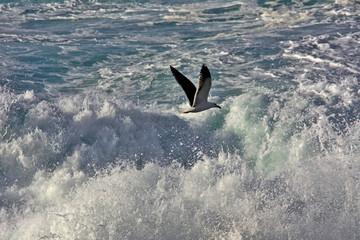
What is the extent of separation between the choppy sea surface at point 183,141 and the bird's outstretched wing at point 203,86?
2080 mm

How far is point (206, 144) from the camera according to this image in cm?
938

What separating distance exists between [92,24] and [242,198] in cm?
1453

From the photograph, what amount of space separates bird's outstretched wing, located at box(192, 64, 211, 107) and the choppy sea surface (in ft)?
6.82

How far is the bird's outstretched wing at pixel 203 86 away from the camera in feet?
17.4

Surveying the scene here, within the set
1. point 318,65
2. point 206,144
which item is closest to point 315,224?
point 206,144

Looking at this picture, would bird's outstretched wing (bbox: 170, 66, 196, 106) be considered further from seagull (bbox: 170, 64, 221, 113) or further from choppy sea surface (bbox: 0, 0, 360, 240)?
choppy sea surface (bbox: 0, 0, 360, 240)

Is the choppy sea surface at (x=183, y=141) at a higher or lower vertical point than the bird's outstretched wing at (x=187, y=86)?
lower

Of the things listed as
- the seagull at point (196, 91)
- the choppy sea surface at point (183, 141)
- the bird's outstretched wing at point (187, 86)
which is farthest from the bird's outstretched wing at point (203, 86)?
the choppy sea surface at point (183, 141)

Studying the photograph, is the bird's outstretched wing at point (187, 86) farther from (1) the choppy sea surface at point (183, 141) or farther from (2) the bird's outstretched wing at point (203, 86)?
(1) the choppy sea surface at point (183, 141)

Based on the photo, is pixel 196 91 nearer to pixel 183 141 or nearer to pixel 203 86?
pixel 203 86

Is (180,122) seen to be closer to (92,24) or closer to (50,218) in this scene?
(50,218)

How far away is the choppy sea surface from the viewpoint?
699 centimetres

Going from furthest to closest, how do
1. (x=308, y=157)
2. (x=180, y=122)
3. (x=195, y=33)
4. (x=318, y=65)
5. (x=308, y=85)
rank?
(x=195, y=33)
(x=318, y=65)
(x=308, y=85)
(x=180, y=122)
(x=308, y=157)

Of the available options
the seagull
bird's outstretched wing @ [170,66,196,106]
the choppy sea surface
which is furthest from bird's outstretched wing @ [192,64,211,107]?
the choppy sea surface
